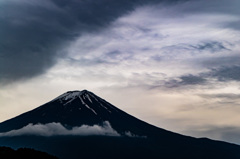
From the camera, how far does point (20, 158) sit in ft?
431

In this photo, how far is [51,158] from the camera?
443 feet

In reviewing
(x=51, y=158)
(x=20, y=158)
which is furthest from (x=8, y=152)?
(x=51, y=158)

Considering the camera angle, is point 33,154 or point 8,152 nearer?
point 8,152

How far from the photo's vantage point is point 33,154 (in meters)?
138

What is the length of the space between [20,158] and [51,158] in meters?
10.5

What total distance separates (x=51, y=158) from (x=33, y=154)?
768 cm

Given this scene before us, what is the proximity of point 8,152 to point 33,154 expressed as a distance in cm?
1092

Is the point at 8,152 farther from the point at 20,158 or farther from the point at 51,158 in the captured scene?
the point at 51,158

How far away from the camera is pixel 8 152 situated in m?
130

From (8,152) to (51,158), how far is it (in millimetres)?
14792
